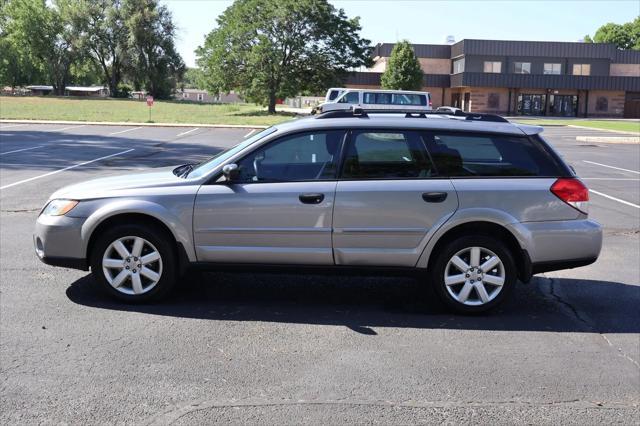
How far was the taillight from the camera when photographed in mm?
5270

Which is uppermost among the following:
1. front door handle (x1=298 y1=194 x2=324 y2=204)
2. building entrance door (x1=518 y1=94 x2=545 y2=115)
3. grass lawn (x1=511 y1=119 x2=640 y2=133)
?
building entrance door (x1=518 y1=94 x2=545 y2=115)

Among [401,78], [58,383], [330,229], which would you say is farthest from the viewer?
[401,78]

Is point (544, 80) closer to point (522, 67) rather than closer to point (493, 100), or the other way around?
point (522, 67)

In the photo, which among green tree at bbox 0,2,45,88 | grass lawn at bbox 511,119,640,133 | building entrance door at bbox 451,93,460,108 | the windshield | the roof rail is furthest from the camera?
green tree at bbox 0,2,45,88

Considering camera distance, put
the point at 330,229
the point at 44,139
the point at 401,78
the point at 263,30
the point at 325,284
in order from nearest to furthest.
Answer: the point at 330,229 < the point at 325,284 < the point at 44,139 < the point at 263,30 < the point at 401,78

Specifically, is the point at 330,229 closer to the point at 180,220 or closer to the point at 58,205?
the point at 180,220

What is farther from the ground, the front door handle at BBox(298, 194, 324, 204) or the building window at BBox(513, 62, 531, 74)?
the building window at BBox(513, 62, 531, 74)

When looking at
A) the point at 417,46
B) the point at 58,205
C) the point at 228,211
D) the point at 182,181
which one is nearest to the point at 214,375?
the point at 228,211

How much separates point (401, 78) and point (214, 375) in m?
57.7

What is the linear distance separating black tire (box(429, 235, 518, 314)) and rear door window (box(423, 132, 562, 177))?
1.86ft

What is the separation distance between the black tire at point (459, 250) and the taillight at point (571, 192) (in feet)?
2.03

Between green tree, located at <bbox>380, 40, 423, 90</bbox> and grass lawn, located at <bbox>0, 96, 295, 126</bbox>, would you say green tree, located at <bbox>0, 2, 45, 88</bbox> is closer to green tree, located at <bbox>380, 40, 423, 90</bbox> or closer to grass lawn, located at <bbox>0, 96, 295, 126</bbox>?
grass lawn, located at <bbox>0, 96, 295, 126</bbox>

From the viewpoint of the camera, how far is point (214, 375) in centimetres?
407

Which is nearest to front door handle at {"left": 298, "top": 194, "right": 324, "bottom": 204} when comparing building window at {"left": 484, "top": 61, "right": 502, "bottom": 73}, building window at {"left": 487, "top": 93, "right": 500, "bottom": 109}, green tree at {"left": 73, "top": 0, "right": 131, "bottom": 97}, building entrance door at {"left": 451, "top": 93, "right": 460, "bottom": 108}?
building window at {"left": 487, "top": 93, "right": 500, "bottom": 109}
